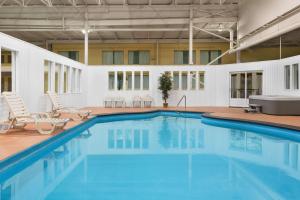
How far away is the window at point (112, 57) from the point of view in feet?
73.6

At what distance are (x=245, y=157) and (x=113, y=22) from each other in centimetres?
1180

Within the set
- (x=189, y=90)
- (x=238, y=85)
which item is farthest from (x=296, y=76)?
(x=189, y=90)

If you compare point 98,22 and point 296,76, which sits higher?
point 98,22

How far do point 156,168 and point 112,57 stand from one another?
1846 centimetres

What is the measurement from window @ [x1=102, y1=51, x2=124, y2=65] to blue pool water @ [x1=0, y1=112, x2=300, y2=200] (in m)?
14.8

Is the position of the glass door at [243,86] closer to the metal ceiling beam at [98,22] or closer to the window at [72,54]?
the metal ceiling beam at [98,22]

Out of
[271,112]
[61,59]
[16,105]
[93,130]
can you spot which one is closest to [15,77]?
[16,105]

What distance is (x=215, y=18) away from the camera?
1573 centimetres

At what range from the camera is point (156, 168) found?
466 centimetres

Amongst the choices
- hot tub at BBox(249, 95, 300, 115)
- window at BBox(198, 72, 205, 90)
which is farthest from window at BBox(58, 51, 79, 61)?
hot tub at BBox(249, 95, 300, 115)

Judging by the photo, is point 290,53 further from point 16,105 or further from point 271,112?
point 16,105

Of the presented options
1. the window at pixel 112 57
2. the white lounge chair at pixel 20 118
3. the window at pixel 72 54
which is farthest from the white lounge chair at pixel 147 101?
the white lounge chair at pixel 20 118

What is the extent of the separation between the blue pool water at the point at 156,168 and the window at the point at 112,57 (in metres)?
14.8

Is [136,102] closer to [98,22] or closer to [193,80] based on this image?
[193,80]
